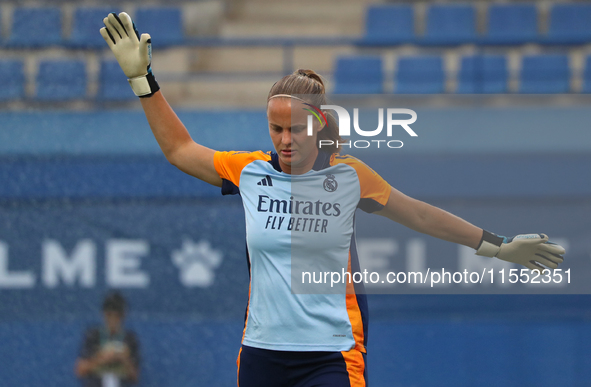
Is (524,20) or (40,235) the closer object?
(40,235)

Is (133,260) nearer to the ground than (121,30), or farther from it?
nearer to the ground

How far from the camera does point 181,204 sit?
604cm

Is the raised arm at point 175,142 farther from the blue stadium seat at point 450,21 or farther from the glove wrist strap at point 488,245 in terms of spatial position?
the blue stadium seat at point 450,21

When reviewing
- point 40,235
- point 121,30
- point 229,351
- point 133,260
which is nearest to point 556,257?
point 121,30

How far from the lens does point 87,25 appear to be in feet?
30.0

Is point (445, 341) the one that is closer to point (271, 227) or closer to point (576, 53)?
point (271, 227)

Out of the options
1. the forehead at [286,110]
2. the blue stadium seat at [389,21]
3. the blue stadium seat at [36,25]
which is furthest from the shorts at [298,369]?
the blue stadium seat at [36,25]

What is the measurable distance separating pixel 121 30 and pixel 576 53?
7793mm

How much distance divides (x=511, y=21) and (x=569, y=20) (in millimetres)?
843

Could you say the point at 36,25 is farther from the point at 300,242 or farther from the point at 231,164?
the point at 300,242

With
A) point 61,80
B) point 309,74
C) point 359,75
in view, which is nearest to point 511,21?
point 359,75

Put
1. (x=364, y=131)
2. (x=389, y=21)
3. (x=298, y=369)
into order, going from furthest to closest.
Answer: (x=389, y=21) → (x=364, y=131) → (x=298, y=369)

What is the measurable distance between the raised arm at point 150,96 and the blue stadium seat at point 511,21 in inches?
291

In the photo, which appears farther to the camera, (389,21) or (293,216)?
(389,21)
